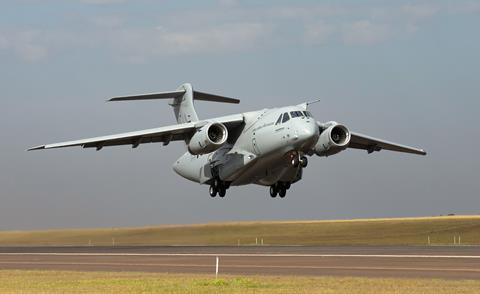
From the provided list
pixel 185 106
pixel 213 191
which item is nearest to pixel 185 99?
pixel 185 106

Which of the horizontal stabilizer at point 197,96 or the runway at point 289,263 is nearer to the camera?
the runway at point 289,263

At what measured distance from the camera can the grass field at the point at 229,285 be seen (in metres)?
20.9

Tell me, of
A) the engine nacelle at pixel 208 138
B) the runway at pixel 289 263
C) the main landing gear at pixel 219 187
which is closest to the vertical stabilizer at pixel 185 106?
the main landing gear at pixel 219 187

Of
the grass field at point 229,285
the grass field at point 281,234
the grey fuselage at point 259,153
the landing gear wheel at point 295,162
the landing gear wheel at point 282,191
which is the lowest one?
the grass field at point 229,285

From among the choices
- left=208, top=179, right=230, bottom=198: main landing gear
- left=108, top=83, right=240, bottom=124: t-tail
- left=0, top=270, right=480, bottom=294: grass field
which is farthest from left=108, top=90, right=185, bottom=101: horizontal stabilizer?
left=0, top=270, right=480, bottom=294: grass field

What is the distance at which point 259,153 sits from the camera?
4156 centimetres

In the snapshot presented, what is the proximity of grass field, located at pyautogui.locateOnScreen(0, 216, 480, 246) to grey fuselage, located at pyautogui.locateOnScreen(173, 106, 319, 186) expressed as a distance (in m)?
8.81

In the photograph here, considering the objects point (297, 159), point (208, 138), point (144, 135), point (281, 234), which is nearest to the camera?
point (297, 159)

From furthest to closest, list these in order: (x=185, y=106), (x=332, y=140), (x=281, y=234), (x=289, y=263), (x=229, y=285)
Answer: (x=281, y=234) → (x=185, y=106) → (x=332, y=140) → (x=289, y=263) → (x=229, y=285)

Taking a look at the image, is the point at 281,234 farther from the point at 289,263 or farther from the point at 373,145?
the point at 289,263

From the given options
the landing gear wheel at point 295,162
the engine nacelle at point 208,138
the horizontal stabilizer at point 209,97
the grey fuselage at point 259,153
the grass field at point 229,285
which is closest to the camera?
the grass field at point 229,285

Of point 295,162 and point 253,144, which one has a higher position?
point 253,144

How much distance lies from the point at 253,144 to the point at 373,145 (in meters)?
9.55

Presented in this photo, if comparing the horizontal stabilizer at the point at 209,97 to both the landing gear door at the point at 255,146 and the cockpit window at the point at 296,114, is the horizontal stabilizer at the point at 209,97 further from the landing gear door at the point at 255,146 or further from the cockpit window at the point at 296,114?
the cockpit window at the point at 296,114
